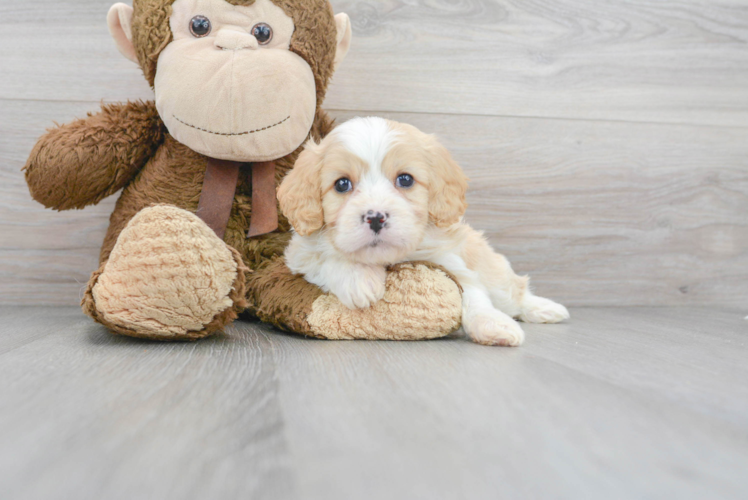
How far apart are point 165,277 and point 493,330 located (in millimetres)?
552

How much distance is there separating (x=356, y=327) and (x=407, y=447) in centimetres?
50

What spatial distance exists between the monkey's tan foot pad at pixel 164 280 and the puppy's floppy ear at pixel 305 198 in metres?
0.14

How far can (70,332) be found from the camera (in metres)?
1.04

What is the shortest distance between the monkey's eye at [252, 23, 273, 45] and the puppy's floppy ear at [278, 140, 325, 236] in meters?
0.29

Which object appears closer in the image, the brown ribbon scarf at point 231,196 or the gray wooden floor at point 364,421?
the gray wooden floor at point 364,421

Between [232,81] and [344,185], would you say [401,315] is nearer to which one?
[344,185]

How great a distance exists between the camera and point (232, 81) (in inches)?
40.7

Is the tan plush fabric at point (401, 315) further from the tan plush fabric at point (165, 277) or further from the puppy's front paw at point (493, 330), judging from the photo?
the tan plush fabric at point (165, 277)

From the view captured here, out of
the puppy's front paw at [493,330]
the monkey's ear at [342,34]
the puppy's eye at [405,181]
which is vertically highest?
the monkey's ear at [342,34]

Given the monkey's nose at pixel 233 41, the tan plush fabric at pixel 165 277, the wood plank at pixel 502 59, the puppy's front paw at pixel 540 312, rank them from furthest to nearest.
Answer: the wood plank at pixel 502 59 → the puppy's front paw at pixel 540 312 → the monkey's nose at pixel 233 41 → the tan plush fabric at pixel 165 277

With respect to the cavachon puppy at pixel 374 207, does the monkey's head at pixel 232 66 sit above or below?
above

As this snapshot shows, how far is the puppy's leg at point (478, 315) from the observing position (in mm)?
957

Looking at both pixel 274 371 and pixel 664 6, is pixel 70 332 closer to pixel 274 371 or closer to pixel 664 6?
pixel 274 371

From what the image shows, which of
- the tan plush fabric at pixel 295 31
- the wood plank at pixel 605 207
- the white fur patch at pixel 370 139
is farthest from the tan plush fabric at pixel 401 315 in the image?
the wood plank at pixel 605 207
